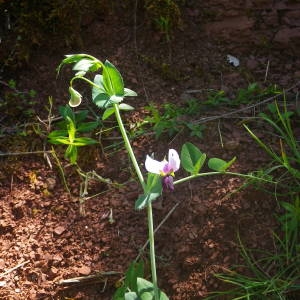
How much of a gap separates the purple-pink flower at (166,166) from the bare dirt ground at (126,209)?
0.26m

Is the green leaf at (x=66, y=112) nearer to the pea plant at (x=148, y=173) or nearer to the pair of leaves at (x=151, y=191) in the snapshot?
the pea plant at (x=148, y=173)

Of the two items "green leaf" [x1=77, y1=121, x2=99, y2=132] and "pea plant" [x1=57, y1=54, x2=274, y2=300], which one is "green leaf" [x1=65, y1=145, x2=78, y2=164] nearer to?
"green leaf" [x1=77, y1=121, x2=99, y2=132]

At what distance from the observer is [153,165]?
4.42 ft

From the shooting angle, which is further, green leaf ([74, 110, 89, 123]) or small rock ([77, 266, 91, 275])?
green leaf ([74, 110, 89, 123])

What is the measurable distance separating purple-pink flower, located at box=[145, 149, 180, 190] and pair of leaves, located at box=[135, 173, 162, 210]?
2 cm

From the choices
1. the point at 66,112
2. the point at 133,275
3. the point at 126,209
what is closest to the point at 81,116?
the point at 66,112

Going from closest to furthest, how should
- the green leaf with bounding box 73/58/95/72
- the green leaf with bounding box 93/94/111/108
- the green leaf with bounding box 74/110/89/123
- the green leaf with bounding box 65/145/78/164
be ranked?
the green leaf with bounding box 73/58/95/72, the green leaf with bounding box 93/94/111/108, the green leaf with bounding box 65/145/78/164, the green leaf with bounding box 74/110/89/123

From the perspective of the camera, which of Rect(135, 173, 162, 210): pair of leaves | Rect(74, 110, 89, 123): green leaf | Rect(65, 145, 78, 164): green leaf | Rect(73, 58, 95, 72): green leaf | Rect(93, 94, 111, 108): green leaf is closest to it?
Rect(135, 173, 162, 210): pair of leaves

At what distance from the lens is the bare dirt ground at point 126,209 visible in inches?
59.5

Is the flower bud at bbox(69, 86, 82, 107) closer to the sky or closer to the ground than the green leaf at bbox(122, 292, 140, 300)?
closer to the sky

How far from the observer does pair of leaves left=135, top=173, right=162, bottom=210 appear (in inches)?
52.7

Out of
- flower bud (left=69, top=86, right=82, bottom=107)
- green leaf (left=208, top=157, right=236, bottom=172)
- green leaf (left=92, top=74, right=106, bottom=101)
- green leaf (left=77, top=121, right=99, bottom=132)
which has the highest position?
flower bud (left=69, top=86, right=82, bottom=107)

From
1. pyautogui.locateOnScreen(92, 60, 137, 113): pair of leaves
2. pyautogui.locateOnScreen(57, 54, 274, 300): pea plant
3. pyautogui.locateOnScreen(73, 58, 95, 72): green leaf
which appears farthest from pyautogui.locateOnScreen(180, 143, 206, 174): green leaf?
pyautogui.locateOnScreen(73, 58, 95, 72): green leaf

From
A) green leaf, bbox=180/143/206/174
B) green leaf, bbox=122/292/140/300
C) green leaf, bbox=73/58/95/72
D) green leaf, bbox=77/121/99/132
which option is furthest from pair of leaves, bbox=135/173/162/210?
green leaf, bbox=77/121/99/132
